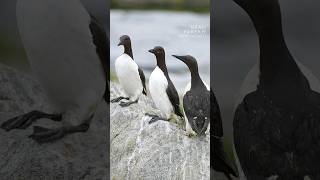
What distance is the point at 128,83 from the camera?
3.60 metres

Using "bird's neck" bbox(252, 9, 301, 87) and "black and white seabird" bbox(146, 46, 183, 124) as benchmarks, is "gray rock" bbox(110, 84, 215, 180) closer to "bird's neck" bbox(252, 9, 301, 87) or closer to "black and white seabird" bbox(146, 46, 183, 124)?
"black and white seabird" bbox(146, 46, 183, 124)

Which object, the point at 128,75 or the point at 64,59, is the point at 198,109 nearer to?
the point at 128,75

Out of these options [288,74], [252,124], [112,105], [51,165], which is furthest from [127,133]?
[288,74]

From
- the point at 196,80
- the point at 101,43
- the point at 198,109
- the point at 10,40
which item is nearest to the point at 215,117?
the point at 198,109

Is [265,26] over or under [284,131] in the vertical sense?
over

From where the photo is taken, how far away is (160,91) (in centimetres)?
352

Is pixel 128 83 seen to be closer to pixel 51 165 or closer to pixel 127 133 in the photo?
pixel 127 133

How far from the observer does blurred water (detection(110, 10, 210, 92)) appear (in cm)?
348

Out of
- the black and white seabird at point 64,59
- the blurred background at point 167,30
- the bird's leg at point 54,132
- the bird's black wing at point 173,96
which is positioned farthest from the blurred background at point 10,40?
the bird's black wing at point 173,96

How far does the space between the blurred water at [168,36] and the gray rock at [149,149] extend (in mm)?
259

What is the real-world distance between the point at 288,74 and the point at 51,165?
1602 millimetres

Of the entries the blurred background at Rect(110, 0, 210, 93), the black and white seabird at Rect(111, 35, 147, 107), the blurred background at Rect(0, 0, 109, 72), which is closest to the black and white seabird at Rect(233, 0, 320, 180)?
the blurred background at Rect(110, 0, 210, 93)

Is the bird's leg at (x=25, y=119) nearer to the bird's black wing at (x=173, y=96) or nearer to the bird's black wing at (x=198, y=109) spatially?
the bird's black wing at (x=173, y=96)

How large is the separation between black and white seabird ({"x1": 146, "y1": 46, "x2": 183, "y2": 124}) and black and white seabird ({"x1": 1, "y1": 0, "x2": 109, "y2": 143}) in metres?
0.32
